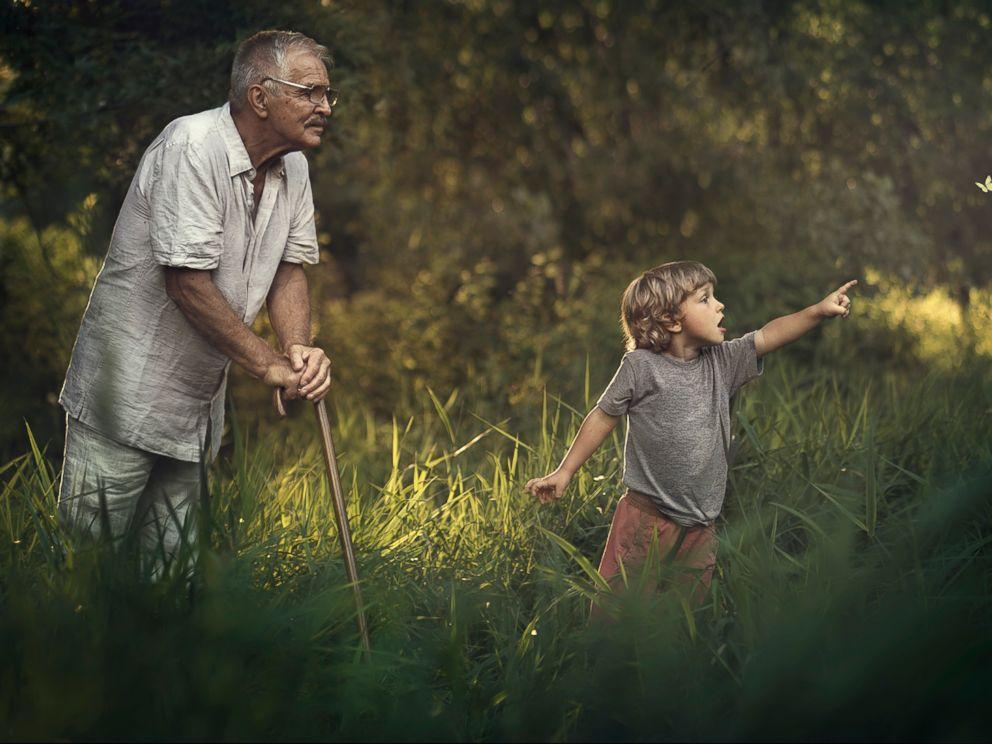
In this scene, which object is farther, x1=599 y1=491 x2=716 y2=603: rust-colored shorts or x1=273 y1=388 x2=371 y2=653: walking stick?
x1=599 y1=491 x2=716 y2=603: rust-colored shorts

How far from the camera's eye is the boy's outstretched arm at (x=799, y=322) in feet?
11.5

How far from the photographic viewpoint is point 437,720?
2.72 metres

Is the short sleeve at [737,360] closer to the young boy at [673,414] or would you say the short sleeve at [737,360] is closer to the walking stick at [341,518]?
the young boy at [673,414]

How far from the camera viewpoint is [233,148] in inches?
143

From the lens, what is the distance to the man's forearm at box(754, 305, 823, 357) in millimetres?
3600

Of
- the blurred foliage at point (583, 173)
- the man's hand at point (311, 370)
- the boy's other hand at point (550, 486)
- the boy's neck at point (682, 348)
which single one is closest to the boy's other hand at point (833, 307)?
the boy's neck at point (682, 348)

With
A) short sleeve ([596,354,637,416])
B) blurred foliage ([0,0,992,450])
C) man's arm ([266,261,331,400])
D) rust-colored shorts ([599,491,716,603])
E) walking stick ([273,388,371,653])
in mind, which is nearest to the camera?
walking stick ([273,388,371,653])

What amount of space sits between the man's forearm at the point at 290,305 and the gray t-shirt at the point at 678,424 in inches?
37.6

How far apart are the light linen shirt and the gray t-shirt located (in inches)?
44.9

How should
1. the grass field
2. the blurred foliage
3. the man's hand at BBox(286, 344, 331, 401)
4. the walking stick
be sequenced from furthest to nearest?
the blurred foliage → the man's hand at BBox(286, 344, 331, 401) → the walking stick → the grass field

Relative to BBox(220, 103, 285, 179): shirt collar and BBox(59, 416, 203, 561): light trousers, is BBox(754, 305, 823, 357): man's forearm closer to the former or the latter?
BBox(220, 103, 285, 179): shirt collar

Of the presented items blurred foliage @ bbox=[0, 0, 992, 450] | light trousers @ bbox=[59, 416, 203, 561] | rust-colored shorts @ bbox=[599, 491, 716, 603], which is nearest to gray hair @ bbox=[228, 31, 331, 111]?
light trousers @ bbox=[59, 416, 203, 561]

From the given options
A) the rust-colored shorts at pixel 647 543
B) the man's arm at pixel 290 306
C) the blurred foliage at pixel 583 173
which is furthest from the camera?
the blurred foliage at pixel 583 173

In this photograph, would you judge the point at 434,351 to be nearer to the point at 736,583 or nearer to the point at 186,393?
the point at 186,393
